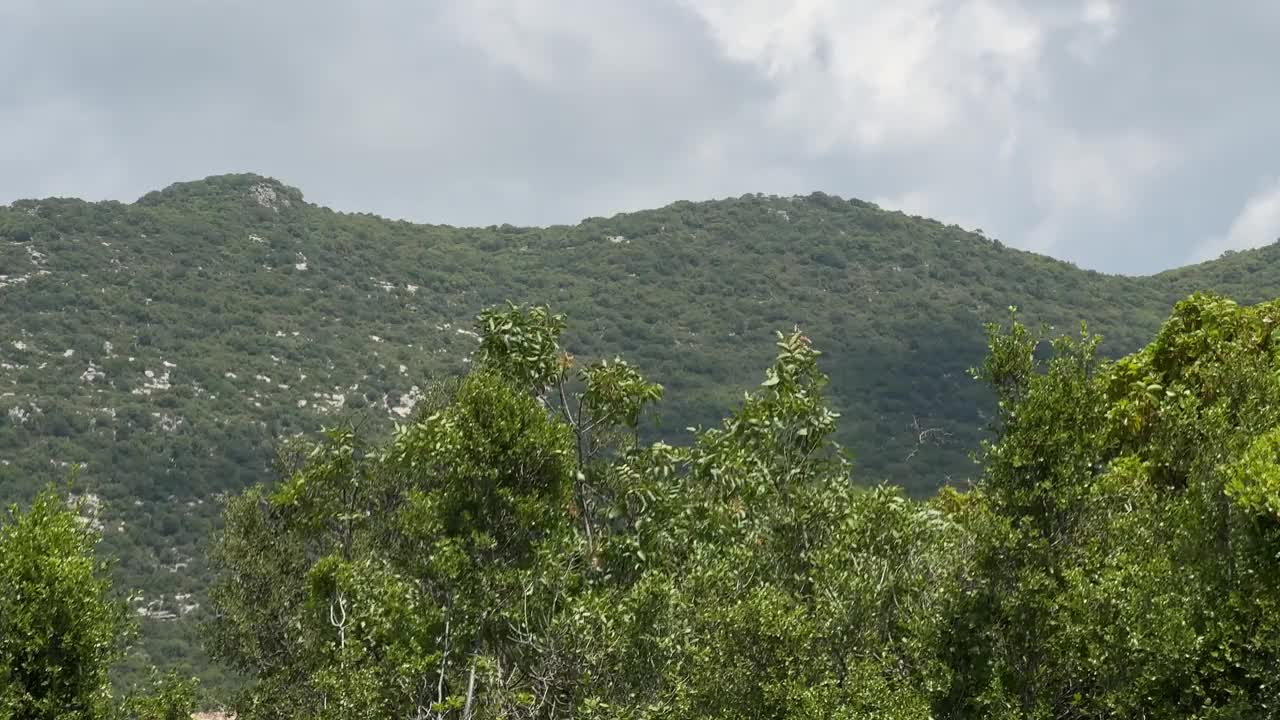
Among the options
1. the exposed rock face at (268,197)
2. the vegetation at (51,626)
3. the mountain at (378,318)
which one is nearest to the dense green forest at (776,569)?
the vegetation at (51,626)

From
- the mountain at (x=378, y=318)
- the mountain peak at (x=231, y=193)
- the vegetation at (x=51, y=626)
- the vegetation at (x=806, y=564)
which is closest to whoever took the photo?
the vegetation at (x=806, y=564)

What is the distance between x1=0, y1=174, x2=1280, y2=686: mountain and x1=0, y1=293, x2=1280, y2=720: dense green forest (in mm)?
55781

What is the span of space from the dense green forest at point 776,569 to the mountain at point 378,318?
55.8 metres

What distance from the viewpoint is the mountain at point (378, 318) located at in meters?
101

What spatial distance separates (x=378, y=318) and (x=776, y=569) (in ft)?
429

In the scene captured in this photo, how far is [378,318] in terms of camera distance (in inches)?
5861

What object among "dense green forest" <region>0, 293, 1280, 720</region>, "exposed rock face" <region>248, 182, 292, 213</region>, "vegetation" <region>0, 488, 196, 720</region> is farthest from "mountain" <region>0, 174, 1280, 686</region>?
"dense green forest" <region>0, 293, 1280, 720</region>

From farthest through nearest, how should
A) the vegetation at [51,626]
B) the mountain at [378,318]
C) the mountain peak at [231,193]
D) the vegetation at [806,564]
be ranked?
the mountain peak at [231,193], the mountain at [378,318], the vegetation at [51,626], the vegetation at [806,564]

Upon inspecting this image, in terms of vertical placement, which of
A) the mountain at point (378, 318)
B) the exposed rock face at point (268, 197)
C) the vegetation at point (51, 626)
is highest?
the exposed rock face at point (268, 197)

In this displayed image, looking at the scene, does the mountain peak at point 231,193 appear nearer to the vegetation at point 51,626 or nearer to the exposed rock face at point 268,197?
the exposed rock face at point 268,197

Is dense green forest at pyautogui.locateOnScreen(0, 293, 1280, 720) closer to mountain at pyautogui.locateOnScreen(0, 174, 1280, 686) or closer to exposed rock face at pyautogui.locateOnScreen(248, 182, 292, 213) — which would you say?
mountain at pyautogui.locateOnScreen(0, 174, 1280, 686)

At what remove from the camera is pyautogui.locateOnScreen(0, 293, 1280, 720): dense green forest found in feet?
57.0

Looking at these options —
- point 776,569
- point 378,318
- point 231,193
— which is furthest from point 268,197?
point 776,569

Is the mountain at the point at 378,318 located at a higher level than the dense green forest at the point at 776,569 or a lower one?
higher
